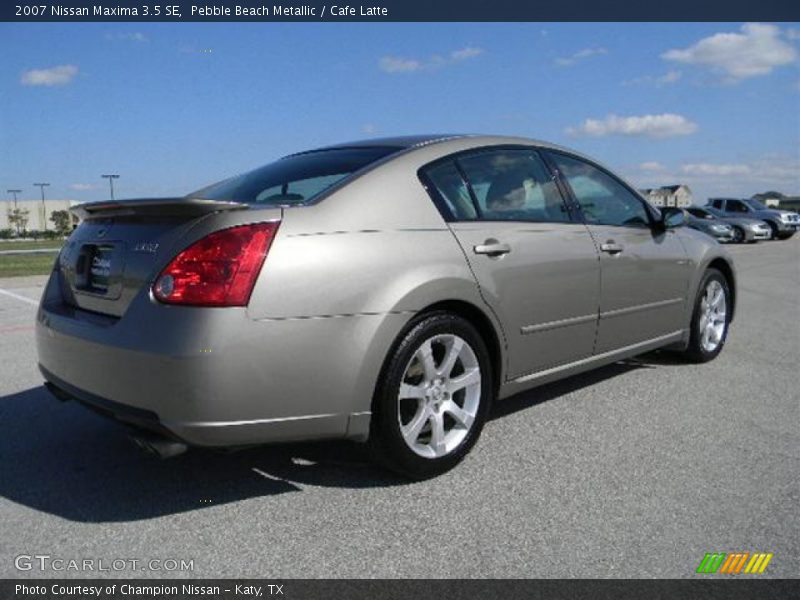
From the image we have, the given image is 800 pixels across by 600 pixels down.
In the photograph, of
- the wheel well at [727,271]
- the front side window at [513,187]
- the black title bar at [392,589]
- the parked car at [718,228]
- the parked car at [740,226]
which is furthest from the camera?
the parked car at [740,226]

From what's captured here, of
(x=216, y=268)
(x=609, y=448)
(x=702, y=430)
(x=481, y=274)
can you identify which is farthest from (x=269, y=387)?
(x=702, y=430)

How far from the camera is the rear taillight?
2.59 m

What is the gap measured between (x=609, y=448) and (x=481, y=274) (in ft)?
3.63

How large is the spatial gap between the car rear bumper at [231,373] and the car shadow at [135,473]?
0.25m

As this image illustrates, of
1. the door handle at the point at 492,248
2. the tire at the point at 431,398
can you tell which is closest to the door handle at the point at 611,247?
the door handle at the point at 492,248

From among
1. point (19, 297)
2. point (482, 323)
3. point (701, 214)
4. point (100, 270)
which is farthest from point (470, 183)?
point (701, 214)

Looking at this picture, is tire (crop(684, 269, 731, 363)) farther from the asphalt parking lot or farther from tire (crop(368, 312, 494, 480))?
tire (crop(368, 312, 494, 480))

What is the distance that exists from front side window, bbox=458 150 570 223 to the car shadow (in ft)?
4.59

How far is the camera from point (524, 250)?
11.7 feet

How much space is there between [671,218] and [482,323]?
2.14m

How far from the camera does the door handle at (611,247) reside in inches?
162

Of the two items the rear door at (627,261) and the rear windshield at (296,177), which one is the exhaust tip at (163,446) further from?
the rear door at (627,261)

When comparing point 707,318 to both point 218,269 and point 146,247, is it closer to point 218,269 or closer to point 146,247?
point 218,269

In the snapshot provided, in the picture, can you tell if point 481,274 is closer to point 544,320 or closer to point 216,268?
point 544,320
